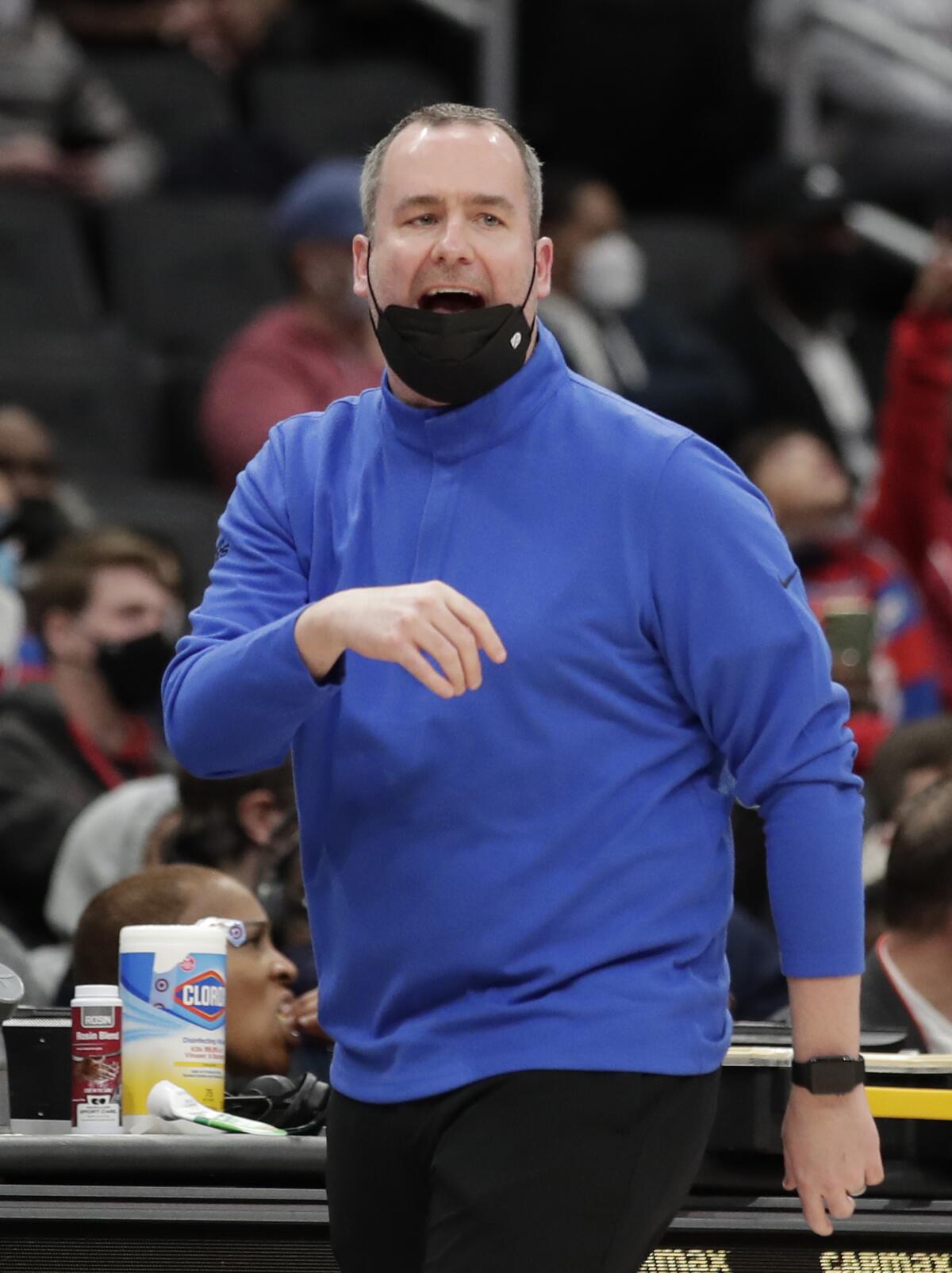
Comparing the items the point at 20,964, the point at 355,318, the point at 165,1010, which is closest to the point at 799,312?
the point at 355,318

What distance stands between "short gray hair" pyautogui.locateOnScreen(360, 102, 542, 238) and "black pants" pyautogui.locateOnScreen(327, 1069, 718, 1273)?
2.31ft

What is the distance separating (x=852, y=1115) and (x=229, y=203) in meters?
5.24

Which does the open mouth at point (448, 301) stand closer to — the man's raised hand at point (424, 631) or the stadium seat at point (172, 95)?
the man's raised hand at point (424, 631)

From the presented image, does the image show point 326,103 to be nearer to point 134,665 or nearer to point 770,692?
point 134,665

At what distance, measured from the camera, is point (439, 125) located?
1.95 metres

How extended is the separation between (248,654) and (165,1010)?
0.77 meters

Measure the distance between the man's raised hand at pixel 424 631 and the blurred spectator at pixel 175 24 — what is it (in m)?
6.27

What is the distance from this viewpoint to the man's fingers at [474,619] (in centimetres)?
171

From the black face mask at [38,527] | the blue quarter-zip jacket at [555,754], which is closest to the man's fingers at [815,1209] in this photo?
the blue quarter-zip jacket at [555,754]

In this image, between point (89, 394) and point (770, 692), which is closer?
point (770, 692)

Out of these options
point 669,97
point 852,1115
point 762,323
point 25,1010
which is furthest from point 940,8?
point 852,1115

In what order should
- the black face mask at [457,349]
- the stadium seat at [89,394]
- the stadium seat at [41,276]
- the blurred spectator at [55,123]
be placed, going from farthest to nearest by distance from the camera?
the blurred spectator at [55,123], the stadium seat at [41,276], the stadium seat at [89,394], the black face mask at [457,349]

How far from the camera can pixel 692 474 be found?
1905 millimetres

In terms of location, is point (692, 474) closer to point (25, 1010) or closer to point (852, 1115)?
point (852, 1115)
